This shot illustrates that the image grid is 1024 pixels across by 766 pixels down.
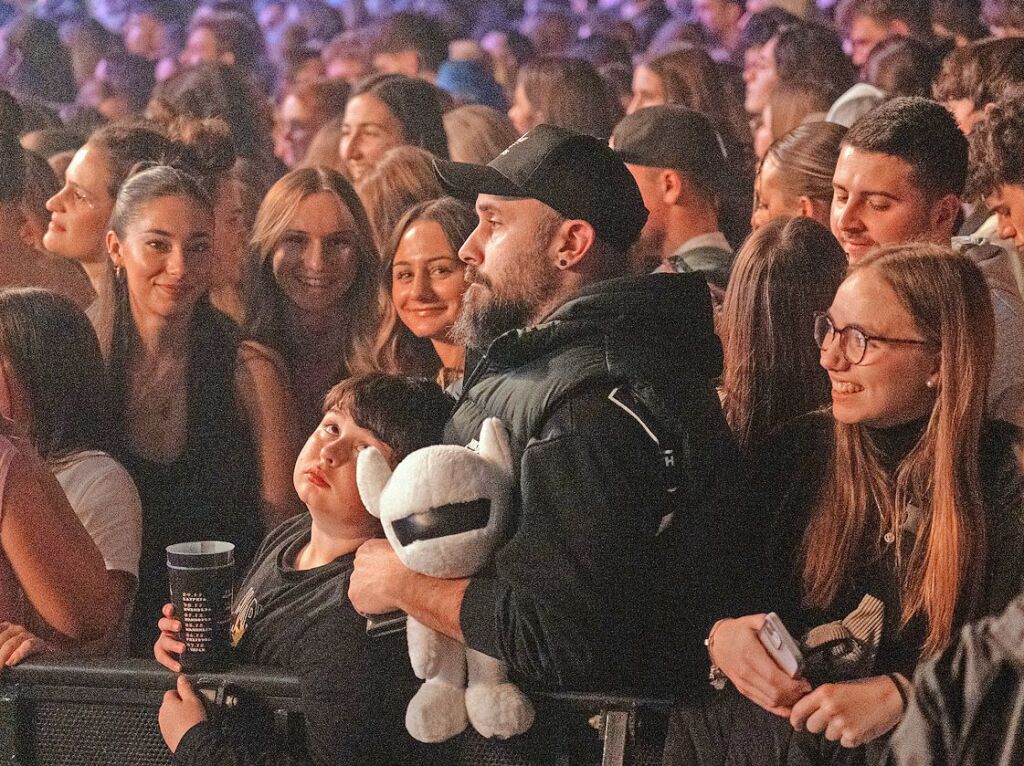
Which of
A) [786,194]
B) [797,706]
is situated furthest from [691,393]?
[786,194]

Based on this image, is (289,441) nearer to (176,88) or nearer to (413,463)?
(413,463)

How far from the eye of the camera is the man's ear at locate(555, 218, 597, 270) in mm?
2340

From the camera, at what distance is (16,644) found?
8.31ft

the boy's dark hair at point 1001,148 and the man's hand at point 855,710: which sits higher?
the boy's dark hair at point 1001,148

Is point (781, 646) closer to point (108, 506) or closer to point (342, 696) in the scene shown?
point (342, 696)

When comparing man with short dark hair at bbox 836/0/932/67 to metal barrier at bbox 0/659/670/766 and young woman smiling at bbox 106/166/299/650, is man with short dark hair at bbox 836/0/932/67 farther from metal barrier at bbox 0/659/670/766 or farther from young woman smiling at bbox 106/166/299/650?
metal barrier at bbox 0/659/670/766

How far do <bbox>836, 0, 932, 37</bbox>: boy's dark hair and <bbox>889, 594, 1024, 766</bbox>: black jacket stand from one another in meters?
1.97

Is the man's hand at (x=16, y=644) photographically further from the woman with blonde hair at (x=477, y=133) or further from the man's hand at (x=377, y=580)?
the woman with blonde hair at (x=477, y=133)

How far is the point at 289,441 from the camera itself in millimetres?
3203

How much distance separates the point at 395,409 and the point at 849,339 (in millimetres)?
790

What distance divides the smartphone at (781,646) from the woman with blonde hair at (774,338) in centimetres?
41

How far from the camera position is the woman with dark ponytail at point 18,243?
3.34 metres

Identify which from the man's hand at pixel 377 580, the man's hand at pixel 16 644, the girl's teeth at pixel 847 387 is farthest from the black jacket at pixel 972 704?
the man's hand at pixel 16 644

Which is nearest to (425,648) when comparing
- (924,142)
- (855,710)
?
(855,710)
